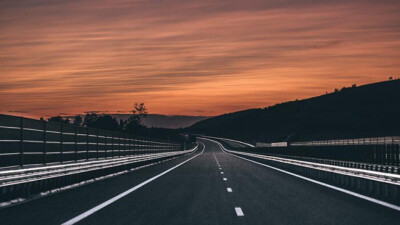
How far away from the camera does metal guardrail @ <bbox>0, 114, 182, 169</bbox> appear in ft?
70.4

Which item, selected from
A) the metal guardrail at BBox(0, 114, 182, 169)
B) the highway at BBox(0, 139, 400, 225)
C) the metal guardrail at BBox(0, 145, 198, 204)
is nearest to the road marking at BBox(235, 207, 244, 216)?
the highway at BBox(0, 139, 400, 225)

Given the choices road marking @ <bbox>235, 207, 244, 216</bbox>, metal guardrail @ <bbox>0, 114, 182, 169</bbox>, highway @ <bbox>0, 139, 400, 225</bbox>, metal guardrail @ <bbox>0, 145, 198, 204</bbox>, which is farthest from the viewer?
metal guardrail @ <bbox>0, 114, 182, 169</bbox>

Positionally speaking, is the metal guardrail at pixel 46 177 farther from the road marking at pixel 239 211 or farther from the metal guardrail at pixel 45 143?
the road marking at pixel 239 211

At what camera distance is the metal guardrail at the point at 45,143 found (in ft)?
70.4

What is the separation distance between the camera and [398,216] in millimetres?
13625

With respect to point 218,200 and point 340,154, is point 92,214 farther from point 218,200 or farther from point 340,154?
point 340,154

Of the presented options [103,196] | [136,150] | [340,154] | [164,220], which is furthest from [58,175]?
[136,150]

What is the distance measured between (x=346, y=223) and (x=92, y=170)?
691 inches

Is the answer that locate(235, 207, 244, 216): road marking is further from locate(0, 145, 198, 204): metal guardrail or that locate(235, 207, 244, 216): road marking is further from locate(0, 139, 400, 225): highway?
locate(0, 145, 198, 204): metal guardrail

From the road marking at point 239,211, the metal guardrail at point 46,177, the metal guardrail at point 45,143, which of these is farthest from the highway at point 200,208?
the metal guardrail at point 45,143

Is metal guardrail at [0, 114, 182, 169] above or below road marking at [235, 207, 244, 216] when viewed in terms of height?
above

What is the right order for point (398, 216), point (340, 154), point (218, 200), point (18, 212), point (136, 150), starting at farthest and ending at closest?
1. point (136, 150)
2. point (340, 154)
3. point (218, 200)
4. point (18, 212)
5. point (398, 216)

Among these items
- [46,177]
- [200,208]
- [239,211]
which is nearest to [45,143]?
[46,177]

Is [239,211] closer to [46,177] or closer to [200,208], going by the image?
[200,208]
